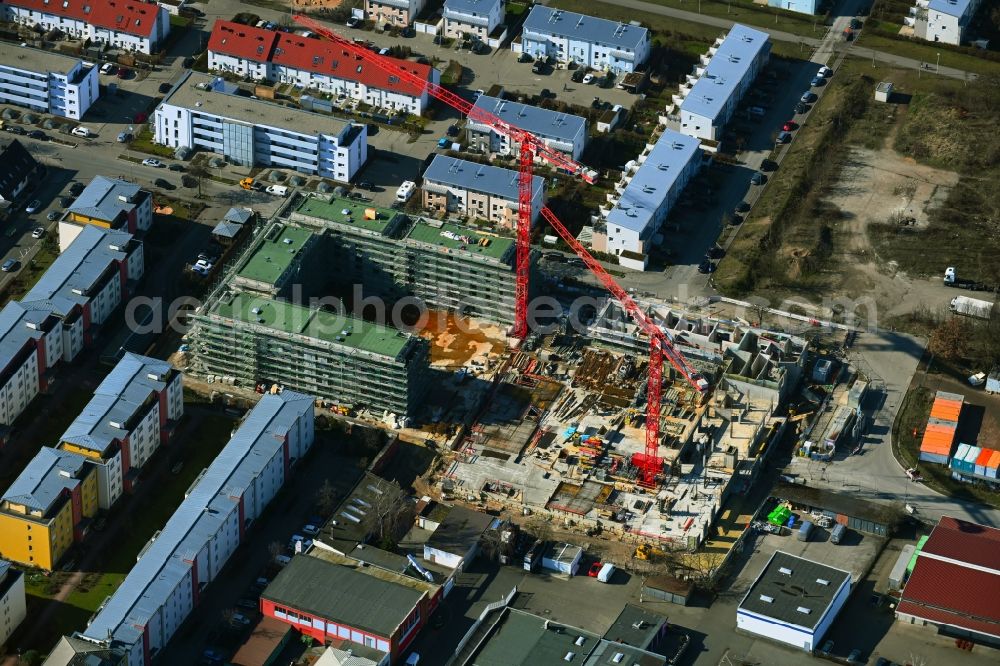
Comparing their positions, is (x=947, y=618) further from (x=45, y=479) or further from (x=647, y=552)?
(x=45, y=479)

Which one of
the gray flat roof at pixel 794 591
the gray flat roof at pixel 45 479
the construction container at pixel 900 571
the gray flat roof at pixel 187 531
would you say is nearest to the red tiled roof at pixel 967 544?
the construction container at pixel 900 571

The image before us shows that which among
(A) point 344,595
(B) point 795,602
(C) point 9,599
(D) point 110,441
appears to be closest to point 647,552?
(B) point 795,602

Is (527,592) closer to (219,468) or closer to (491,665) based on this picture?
(491,665)

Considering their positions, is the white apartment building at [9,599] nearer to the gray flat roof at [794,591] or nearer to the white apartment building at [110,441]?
the white apartment building at [110,441]

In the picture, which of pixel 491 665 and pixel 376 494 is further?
pixel 376 494

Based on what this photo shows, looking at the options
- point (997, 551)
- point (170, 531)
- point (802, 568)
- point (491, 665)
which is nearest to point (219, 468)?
point (170, 531)
